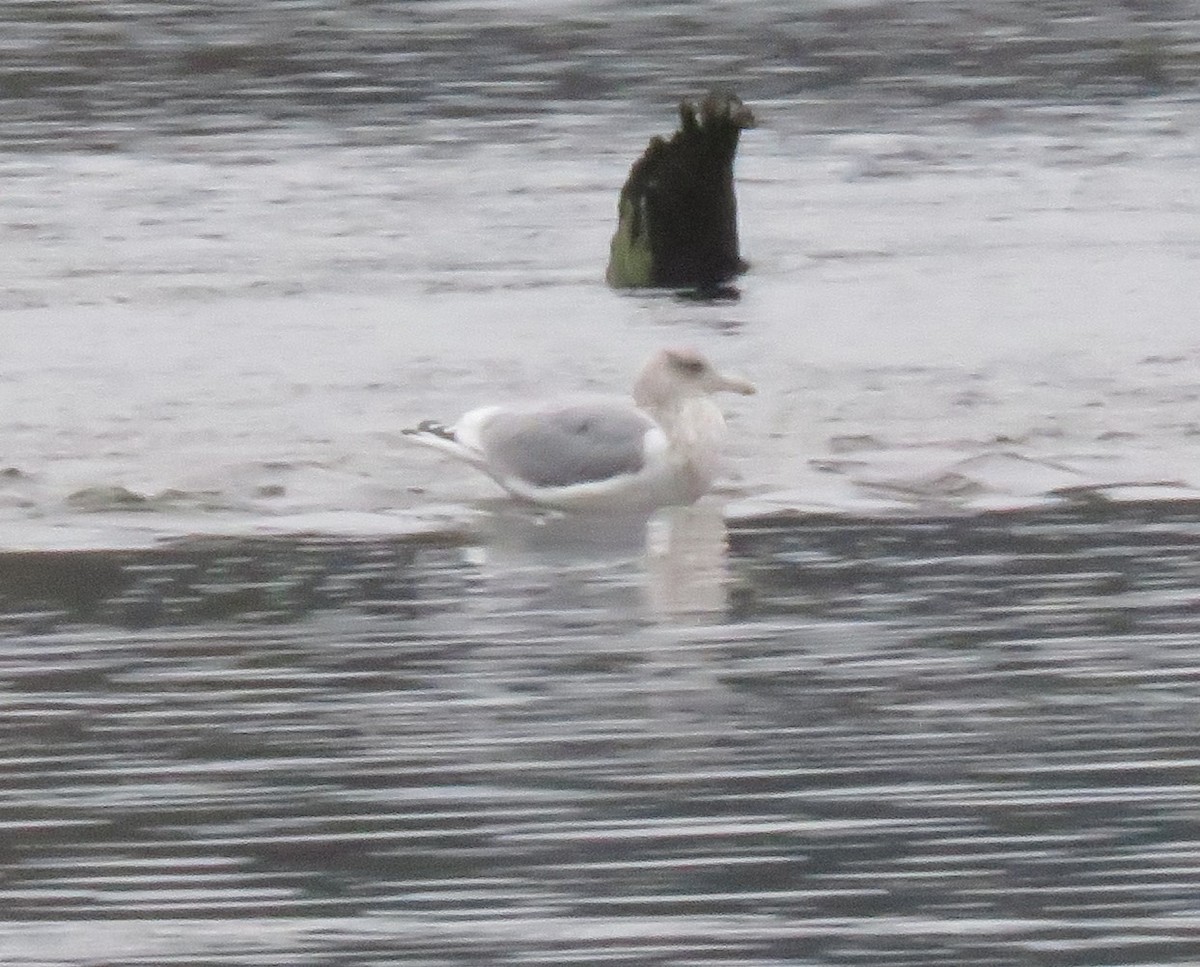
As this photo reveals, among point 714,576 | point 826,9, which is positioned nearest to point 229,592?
point 714,576

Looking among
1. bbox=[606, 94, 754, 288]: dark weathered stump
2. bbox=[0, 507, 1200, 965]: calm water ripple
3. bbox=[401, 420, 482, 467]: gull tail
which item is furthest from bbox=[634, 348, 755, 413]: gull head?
bbox=[606, 94, 754, 288]: dark weathered stump

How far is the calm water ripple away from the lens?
6.00 meters

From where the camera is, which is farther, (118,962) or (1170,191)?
(1170,191)

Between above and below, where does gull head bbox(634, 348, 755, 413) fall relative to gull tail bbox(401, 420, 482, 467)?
above

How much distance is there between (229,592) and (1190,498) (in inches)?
118

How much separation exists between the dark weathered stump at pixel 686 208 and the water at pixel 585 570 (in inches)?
10.1

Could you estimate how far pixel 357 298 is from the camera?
52.1 feet

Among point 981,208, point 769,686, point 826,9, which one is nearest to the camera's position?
point 769,686

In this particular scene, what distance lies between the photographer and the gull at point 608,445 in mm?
10461

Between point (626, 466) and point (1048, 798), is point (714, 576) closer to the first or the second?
point (626, 466)

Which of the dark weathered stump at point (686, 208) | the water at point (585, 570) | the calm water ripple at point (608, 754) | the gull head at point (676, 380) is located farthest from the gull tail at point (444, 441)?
the dark weathered stump at point (686, 208)

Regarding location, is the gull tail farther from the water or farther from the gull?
the water

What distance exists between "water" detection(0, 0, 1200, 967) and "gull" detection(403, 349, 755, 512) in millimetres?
147

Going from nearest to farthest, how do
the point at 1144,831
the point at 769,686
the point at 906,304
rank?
the point at 1144,831 → the point at 769,686 → the point at 906,304
